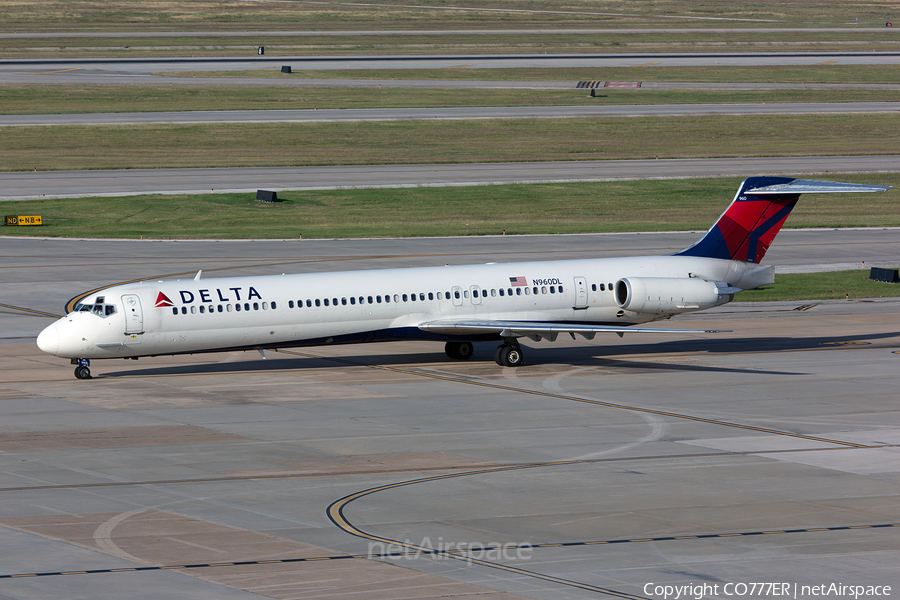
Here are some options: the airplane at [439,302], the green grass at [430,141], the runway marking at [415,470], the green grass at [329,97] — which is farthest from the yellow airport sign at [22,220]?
the runway marking at [415,470]


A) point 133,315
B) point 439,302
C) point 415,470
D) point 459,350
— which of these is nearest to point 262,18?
point 459,350

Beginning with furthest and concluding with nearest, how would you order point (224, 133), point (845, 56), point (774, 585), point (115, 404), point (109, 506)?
point (845, 56)
point (224, 133)
point (115, 404)
point (109, 506)
point (774, 585)

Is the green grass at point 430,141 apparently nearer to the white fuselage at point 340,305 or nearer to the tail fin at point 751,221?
the tail fin at point 751,221

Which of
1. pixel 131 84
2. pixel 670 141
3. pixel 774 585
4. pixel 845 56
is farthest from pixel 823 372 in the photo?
pixel 845 56

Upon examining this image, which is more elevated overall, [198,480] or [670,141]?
[670,141]

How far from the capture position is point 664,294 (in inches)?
1634

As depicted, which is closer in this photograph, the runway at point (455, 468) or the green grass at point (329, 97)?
the runway at point (455, 468)

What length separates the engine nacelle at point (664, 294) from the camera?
4138cm

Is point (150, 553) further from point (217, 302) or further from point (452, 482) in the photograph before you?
point (217, 302)

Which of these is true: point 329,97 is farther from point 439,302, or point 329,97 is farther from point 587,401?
point 587,401

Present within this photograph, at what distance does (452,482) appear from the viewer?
27.0 m

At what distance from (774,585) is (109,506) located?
13.3m

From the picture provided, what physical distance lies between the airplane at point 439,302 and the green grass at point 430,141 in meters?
47.0

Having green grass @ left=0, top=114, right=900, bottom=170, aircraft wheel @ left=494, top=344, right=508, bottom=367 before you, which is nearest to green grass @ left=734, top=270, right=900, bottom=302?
aircraft wheel @ left=494, top=344, right=508, bottom=367
